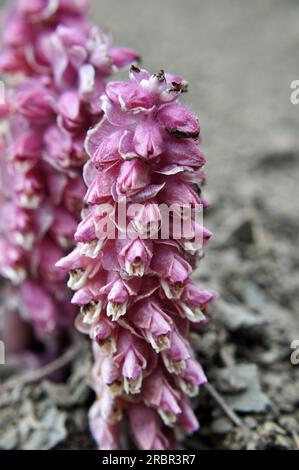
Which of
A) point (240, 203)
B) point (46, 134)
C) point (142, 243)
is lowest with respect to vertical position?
point (142, 243)

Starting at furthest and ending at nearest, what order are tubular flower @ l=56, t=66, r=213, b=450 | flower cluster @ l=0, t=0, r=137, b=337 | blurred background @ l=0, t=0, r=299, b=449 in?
blurred background @ l=0, t=0, r=299, b=449 → flower cluster @ l=0, t=0, r=137, b=337 → tubular flower @ l=56, t=66, r=213, b=450

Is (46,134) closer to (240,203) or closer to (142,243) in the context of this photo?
(142,243)

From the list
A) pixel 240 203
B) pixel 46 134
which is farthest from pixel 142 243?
pixel 240 203

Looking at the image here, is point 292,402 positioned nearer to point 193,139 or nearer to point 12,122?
point 193,139

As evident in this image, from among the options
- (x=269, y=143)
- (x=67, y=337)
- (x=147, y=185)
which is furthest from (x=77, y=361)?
(x=269, y=143)
